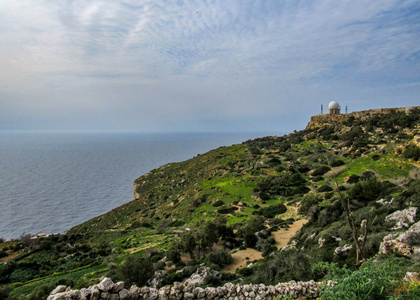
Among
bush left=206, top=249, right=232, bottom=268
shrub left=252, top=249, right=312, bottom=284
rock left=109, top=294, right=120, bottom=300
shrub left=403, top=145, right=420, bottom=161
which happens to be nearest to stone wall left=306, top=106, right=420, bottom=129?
shrub left=403, top=145, right=420, bottom=161

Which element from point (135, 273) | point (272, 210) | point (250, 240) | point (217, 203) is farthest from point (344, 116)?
point (135, 273)

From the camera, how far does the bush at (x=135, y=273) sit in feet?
44.2

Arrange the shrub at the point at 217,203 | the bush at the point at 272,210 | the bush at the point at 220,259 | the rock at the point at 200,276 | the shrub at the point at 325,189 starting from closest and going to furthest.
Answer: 1. the rock at the point at 200,276
2. the bush at the point at 220,259
3. the bush at the point at 272,210
4. the shrub at the point at 325,189
5. the shrub at the point at 217,203

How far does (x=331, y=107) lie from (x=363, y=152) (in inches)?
1730

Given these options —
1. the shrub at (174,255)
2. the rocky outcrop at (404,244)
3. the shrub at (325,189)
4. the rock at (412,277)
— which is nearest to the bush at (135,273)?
the shrub at (174,255)

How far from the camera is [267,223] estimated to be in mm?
23766

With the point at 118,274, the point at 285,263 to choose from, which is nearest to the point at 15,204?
the point at 118,274

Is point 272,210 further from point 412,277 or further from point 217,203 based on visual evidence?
point 412,277

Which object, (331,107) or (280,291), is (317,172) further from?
(331,107)

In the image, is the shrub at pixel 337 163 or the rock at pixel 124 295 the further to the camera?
the shrub at pixel 337 163

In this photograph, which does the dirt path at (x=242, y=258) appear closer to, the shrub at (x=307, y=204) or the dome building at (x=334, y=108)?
the shrub at (x=307, y=204)

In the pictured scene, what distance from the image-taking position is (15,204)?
6150 cm

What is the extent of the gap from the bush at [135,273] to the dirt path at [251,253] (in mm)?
5451

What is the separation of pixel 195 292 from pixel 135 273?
23.1ft
